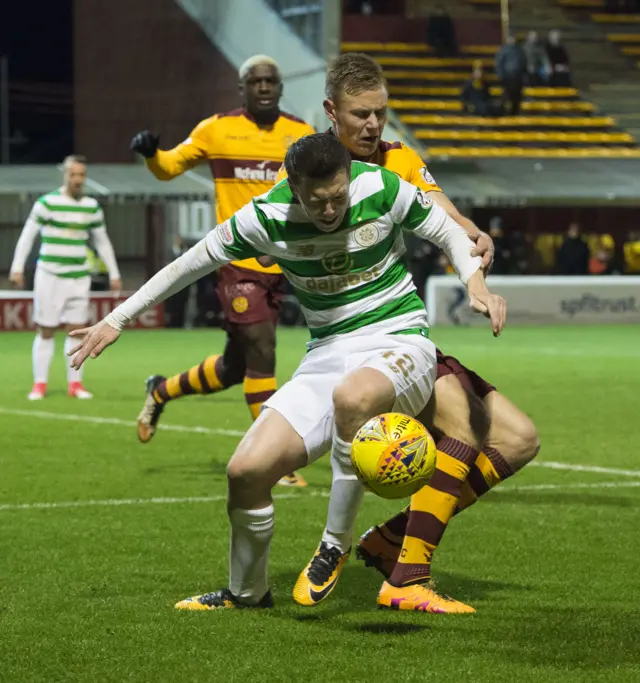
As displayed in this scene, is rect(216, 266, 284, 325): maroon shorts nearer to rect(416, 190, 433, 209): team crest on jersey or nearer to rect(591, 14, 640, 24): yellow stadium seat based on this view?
rect(416, 190, 433, 209): team crest on jersey

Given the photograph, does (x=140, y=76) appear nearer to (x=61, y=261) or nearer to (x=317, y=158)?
(x=61, y=261)

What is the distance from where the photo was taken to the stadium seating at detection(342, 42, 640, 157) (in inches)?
1329

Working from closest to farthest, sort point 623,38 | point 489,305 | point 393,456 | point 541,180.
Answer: point 393,456 < point 489,305 < point 541,180 < point 623,38

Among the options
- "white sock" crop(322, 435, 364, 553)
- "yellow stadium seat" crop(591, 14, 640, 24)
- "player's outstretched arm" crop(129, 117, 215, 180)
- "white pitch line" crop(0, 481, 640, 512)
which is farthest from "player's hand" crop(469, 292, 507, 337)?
"yellow stadium seat" crop(591, 14, 640, 24)

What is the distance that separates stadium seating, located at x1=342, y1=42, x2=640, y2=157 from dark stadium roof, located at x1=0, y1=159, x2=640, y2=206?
51 cm

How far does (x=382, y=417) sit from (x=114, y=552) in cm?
191

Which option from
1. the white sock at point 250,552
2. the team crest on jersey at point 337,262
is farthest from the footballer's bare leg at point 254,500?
the team crest on jersey at point 337,262

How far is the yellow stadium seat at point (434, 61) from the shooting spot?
119 ft

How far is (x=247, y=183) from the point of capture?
926cm

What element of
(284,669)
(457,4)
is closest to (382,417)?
(284,669)

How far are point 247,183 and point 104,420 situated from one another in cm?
385

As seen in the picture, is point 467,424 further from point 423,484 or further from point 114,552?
point 114,552

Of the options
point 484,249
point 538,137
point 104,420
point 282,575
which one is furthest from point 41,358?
point 538,137

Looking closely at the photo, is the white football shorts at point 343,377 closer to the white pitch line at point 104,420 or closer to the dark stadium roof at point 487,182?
the white pitch line at point 104,420
